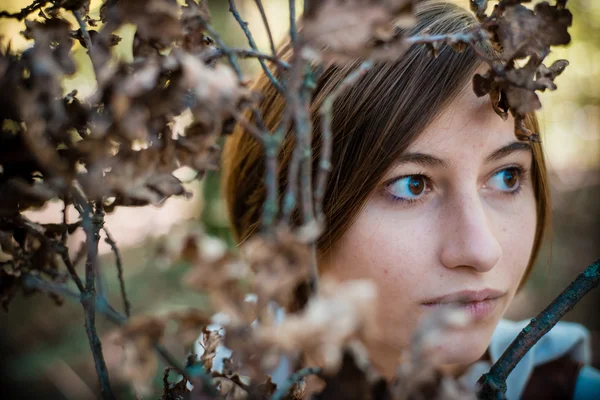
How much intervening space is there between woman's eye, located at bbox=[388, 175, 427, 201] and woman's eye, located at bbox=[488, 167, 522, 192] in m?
0.17

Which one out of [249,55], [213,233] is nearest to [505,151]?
[249,55]

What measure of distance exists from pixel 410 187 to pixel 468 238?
0.16 metres

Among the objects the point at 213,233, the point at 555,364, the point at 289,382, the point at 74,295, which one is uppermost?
the point at 213,233

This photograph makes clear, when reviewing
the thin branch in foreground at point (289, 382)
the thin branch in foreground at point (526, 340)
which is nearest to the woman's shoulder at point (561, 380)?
the thin branch in foreground at point (526, 340)

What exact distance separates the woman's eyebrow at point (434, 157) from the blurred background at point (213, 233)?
163 cm

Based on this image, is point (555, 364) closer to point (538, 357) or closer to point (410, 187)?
point (538, 357)

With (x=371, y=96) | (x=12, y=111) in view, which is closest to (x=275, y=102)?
(x=371, y=96)

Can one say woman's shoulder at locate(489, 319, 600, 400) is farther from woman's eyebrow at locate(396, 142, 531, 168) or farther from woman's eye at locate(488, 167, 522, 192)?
woman's eyebrow at locate(396, 142, 531, 168)

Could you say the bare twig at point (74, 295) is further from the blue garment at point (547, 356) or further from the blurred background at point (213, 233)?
the blurred background at point (213, 233)

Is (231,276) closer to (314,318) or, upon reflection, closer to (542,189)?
(314,318)

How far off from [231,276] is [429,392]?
0.62 ft

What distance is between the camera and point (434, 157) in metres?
0.93

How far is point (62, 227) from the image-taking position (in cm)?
61

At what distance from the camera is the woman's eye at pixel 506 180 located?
1044 millimetres
